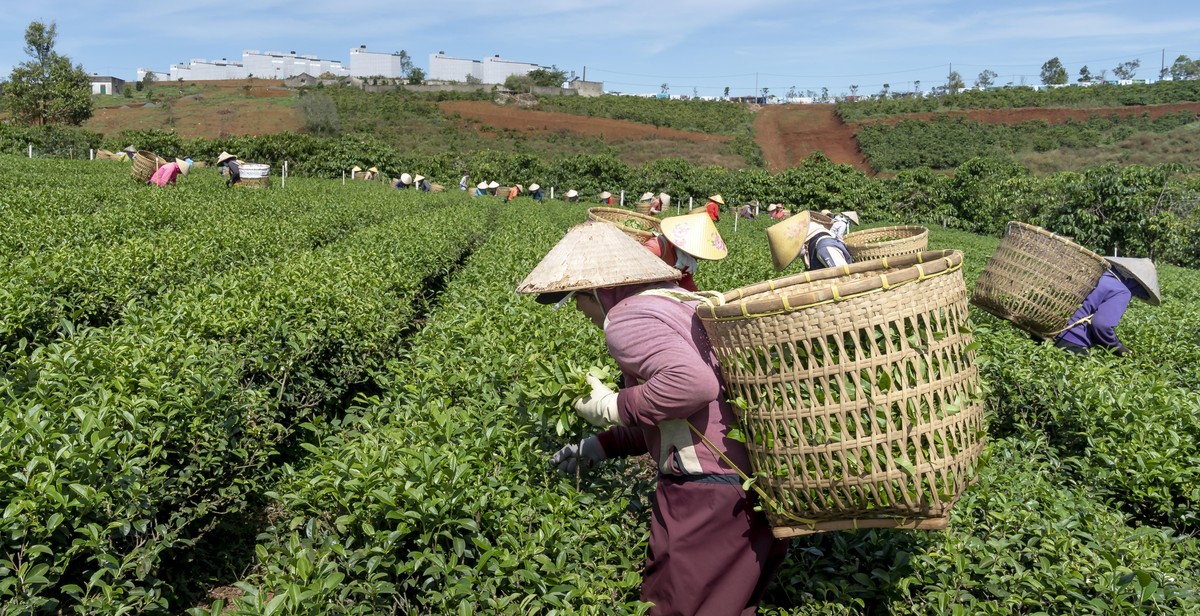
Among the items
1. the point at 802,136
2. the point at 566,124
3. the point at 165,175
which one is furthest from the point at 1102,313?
the point at 802,136

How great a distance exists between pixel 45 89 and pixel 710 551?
5706 centimetres

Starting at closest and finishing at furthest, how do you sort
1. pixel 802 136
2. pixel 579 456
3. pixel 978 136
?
pixel 579 456 < pixel 978 136 < pixel 802 136

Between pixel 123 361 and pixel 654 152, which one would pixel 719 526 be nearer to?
pixel 123 361

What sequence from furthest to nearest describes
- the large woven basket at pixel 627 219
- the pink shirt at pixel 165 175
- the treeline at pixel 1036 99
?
1. the treeline at pixel 1036 99
2. the pink shirt at pixel 165 175
3. the large woven basket at pixel 627 219

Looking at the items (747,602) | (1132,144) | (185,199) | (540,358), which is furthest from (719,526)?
(1132,144)

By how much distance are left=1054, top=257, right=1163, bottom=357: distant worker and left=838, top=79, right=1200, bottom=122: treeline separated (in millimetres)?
71434

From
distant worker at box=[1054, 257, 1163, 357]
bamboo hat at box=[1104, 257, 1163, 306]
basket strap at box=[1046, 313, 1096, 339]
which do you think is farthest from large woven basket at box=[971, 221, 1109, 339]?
bamboo hat at box=[1104, 257, 1163, 306]

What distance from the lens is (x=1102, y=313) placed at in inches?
219

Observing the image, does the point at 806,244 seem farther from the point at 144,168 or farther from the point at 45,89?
the point at 45,89

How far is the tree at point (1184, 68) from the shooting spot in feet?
368

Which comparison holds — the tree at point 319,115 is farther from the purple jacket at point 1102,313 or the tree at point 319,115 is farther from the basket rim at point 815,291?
the basket rim at point 815,291

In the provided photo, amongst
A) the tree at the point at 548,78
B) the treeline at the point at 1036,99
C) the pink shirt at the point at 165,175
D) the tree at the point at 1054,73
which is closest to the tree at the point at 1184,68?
the tree at the point at 1054,73

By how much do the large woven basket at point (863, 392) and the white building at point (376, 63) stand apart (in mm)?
137846

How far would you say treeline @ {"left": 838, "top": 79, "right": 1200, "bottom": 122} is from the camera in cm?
6750
